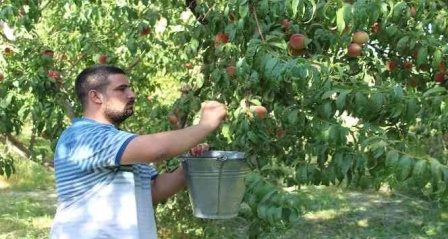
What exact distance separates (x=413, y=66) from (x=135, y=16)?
1420 millimetres

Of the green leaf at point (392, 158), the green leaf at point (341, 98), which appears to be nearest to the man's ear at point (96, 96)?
the green leaf at point (341, 98)

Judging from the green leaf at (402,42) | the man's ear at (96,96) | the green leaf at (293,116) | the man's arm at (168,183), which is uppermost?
the green leaf at (402,42)

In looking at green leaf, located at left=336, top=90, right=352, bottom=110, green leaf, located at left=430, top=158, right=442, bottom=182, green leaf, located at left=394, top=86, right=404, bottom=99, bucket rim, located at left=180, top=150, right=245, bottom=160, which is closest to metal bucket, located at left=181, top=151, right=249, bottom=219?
bucket rim, located at left=180, top=150, right=245, bottom=160

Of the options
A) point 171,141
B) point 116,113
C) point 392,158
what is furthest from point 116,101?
point 392,158

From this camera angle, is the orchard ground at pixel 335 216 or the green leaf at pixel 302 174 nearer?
the green leaf at pixel 302 174

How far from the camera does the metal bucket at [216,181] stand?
6.75ft

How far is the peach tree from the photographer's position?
72.6 inches

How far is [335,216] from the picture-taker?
247 inches

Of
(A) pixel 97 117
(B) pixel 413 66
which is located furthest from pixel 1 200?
(A) pixel 97 117

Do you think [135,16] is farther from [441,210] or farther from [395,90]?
[441,210]

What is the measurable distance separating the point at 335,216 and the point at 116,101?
4.64 m

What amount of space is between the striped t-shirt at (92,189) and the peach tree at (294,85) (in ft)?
1.09

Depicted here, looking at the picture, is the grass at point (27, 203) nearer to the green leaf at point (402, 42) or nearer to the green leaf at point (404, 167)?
the green leaf at point (402, 42)

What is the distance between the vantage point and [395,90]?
1.84m
